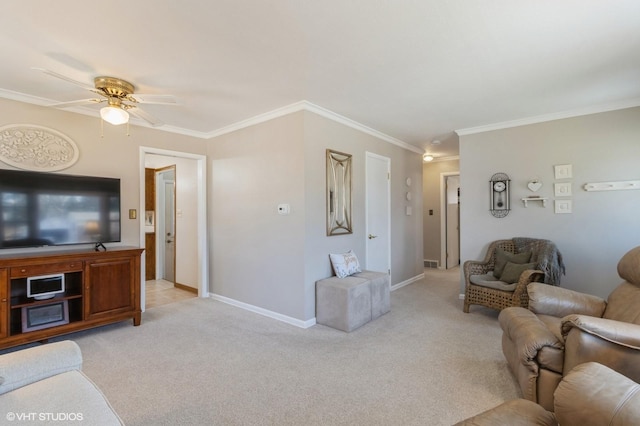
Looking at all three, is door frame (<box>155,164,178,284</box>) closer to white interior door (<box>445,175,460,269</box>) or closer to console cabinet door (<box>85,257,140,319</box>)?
console cabinet door (<box>85,257,140,319</box>)

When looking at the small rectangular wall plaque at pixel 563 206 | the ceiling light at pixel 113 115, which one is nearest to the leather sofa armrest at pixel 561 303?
the small rectangular wall plaque at pixel 563 206

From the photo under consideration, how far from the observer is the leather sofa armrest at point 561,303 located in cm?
225

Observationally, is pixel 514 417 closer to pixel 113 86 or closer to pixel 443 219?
pixel 113 86

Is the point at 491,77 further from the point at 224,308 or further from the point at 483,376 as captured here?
the point at 224,308

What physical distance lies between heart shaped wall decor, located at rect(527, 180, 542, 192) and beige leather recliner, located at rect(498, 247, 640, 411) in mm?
1780

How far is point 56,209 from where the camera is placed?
3.12 metres

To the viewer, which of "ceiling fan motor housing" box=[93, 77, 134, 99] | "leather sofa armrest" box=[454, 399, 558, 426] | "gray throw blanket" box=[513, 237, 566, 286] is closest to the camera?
"leather sofa armrest" box=[454, 399, 558, 426]

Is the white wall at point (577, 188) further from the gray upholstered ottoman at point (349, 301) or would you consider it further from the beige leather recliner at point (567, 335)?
the gray upholstered ottoman at point (349, 301)

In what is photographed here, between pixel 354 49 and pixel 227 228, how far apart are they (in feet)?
9.60

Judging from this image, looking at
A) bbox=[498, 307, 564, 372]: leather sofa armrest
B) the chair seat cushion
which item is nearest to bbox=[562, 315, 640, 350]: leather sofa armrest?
bbox=[498, 307, 564, 372]: leather sofa armrest

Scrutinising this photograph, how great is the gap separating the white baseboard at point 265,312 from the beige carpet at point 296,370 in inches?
3.5

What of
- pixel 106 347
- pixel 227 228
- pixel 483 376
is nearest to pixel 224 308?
pixel 227 228

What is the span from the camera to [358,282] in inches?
131

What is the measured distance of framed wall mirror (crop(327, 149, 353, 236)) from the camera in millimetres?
3645
